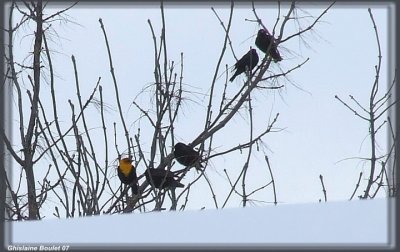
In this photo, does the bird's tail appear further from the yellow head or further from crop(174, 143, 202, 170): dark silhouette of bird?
crop(174, 143, 202, 170): dark silhouette of bird

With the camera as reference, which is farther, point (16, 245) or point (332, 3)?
point (332, 3)

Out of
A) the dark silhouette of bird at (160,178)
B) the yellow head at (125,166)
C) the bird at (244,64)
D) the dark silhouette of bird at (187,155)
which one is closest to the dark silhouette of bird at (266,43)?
the bird at (244,64)

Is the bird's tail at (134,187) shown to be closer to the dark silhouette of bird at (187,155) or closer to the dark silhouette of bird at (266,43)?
the dark silhouette of bird at (187,155)

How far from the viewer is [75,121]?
3.90 m

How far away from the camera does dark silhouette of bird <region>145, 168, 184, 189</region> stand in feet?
12.7

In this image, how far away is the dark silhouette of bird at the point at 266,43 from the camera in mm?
4151

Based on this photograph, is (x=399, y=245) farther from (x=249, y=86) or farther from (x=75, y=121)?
(x=75, y=121)

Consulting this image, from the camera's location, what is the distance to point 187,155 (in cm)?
410

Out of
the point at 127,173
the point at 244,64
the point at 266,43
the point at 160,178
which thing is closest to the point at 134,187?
the point at 127,173

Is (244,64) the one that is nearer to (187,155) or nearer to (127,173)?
(187,155)

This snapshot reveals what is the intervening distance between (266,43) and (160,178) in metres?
1.09

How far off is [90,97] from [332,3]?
1.34 metres

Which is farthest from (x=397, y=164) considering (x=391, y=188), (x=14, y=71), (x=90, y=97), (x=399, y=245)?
(x=14, y=71)

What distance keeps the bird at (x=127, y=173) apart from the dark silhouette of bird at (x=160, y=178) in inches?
6.5
